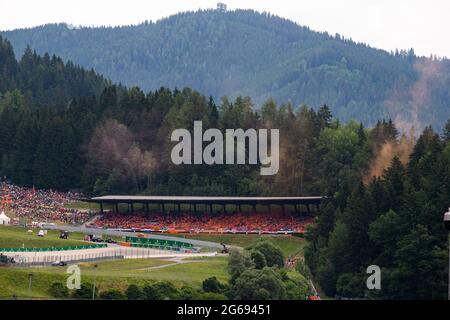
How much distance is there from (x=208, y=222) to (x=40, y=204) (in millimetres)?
19838

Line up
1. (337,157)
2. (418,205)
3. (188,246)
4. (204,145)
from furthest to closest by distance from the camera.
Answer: (204,145), (337,157), (188,246), (418,205)

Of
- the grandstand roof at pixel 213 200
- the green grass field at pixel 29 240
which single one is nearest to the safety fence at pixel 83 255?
the green grass field at pixel 29 240

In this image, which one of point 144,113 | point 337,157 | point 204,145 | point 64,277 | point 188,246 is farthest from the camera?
point 144,113

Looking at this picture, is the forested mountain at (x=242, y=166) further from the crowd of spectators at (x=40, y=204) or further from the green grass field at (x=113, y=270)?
the green grass field at (x=113, y=270)

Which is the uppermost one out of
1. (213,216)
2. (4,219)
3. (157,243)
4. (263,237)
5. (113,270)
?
(113,270)

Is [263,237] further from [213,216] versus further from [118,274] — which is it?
[118,274]

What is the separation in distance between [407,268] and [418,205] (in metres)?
8.36

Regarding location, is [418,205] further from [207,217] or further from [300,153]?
[300,153]

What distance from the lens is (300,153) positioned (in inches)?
5714

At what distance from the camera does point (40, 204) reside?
139 m

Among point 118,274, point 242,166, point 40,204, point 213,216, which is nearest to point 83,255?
point 118,274

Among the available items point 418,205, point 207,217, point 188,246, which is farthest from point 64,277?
point 207,217

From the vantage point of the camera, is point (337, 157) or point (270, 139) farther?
point (270, 139)
